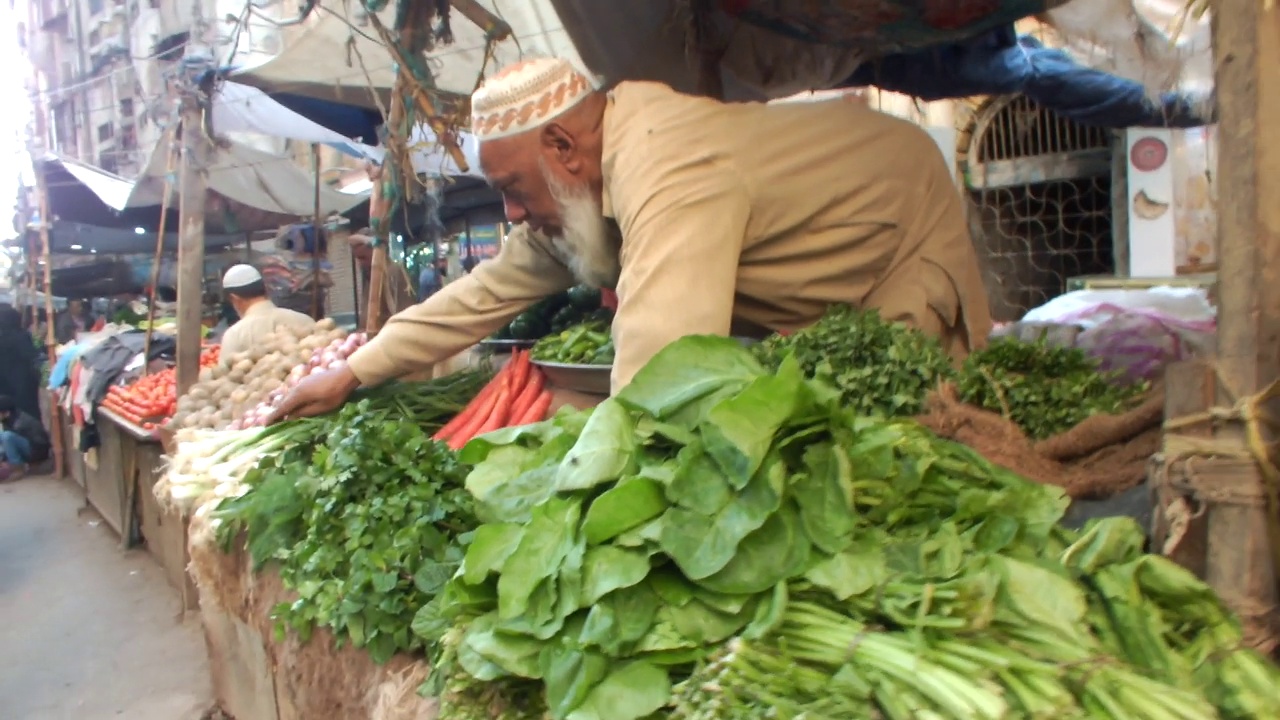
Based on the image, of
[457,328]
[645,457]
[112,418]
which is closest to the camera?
[645,457]

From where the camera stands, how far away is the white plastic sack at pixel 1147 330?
2414 millimetres

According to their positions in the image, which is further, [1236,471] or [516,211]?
[516,211]

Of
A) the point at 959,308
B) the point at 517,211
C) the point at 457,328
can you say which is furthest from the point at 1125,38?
the point at 457,328

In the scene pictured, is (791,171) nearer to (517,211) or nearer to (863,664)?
(517,211)

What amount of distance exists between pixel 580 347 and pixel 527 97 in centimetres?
103

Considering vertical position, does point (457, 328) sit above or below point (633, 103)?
below

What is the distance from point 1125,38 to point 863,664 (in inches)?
106

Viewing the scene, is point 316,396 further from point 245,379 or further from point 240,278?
point 240,278

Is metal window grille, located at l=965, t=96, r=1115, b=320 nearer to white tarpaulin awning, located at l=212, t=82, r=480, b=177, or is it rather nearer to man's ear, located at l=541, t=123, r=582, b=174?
white tarpaulin awning, located at l=212, t=82, r=480, b=177

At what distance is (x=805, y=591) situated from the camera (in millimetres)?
1370

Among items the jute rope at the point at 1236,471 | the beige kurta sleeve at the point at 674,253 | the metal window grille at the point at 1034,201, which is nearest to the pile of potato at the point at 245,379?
the beige kurta sleeve at the point at 674,253

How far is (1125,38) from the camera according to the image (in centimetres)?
308

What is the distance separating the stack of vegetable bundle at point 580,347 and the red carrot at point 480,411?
15 cm

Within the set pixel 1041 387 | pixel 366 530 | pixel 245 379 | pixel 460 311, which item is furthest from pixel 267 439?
pixel 1041 387
